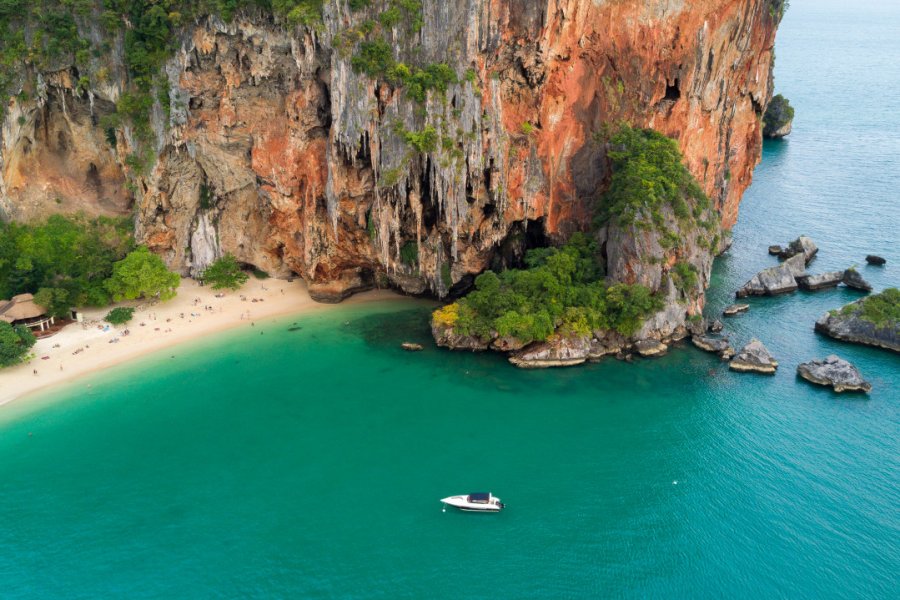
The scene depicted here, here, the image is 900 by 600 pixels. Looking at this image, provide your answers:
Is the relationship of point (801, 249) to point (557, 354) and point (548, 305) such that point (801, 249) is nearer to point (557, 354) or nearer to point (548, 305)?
point (548, 305)

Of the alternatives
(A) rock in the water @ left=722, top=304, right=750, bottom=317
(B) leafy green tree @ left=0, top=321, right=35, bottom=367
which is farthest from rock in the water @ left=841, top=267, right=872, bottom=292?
(B) leafy green tree @ left=0, top=321, right=35, bottom=367

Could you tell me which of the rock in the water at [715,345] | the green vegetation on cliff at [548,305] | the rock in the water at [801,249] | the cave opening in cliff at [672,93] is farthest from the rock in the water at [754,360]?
the rock in the water at [801,249]

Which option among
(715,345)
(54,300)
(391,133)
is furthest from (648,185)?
(54,300)

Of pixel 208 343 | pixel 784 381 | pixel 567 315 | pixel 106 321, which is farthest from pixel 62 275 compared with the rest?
pixel 784 381

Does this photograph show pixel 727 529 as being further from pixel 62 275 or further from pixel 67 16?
pixel 67 16

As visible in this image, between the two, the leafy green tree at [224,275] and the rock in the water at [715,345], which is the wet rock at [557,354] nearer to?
the rock in the water at [715,345]

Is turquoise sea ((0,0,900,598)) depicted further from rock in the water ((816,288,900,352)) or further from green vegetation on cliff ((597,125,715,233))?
green vegetation on cliff ((597,125,715,233))
